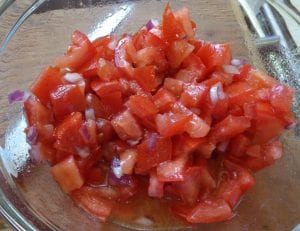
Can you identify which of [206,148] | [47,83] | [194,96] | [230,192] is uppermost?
[47,83]

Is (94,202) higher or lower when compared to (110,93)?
lower

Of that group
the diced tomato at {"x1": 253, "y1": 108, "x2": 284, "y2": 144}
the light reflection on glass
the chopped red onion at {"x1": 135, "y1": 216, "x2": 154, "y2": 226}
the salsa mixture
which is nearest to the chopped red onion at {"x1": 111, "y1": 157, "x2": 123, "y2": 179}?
the salsa mixture

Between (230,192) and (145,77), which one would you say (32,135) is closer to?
(145,77)

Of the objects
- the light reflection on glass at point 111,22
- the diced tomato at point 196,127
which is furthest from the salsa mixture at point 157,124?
the light reflection on glass at point 111,22

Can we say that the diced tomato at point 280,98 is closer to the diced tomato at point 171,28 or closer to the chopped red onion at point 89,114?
the diced tomato at point 171,28

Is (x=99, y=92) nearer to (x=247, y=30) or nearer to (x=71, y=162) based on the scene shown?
(x=71, y=162)

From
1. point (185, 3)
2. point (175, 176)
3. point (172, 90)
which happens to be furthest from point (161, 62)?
point (185, 3)

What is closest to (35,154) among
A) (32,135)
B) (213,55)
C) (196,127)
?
(32,135)
